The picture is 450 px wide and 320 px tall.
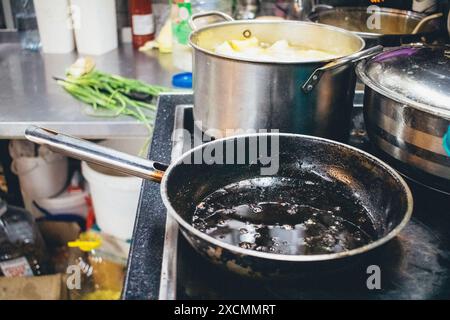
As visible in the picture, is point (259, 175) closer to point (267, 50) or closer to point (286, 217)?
point (286, 217)

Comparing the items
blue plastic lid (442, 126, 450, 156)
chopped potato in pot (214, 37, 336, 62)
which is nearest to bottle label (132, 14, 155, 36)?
chopped potato in pot (214, 37, 336, 62)

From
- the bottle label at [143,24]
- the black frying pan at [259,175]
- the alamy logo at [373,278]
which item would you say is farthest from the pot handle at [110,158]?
the bottle label at [143,24]

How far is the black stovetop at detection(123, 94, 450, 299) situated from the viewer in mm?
580

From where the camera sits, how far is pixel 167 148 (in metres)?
0.93

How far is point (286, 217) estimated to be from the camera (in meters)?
0.69

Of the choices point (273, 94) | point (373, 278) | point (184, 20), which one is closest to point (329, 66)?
point (273, 94)

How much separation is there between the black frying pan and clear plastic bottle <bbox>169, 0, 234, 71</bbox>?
3.33 feet

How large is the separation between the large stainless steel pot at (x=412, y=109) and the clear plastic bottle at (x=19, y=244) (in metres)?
1.33

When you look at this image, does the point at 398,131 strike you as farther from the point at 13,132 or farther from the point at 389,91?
the point at 13,132

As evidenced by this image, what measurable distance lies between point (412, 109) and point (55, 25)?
1.57 meters

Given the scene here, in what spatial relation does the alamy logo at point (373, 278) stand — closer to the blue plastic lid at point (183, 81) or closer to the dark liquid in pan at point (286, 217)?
the dark liquid in pan at point (286, 217)

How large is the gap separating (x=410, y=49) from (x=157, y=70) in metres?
1.09

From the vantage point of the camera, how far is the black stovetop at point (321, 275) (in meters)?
0.58

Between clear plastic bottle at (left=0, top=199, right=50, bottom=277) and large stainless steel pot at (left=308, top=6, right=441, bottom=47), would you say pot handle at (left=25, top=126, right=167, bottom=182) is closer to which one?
large stainless steel pot at (left=308, top=6, right=441, bottom=47)
